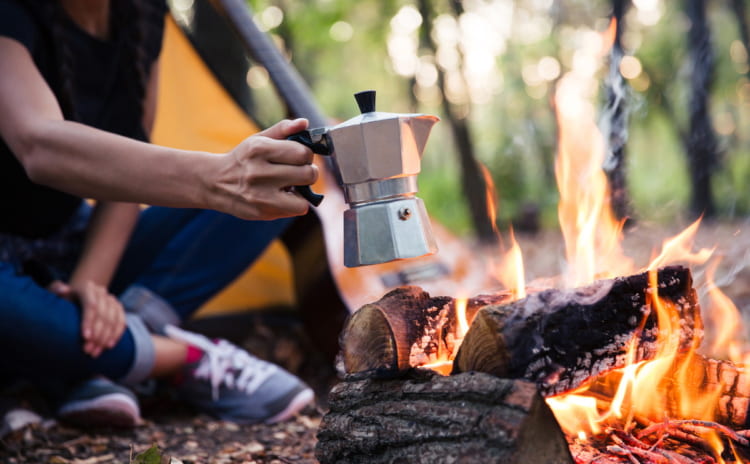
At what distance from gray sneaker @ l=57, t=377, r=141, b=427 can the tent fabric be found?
4.02 feet

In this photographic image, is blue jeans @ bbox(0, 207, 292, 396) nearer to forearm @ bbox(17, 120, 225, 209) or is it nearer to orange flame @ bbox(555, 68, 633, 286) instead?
forearm @ bbox(17, 120, 225, 209)

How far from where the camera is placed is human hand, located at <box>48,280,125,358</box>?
1.96 metres

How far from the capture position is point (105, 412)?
2.02m

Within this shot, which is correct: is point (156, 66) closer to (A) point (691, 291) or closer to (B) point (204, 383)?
(B) point (204, 383)

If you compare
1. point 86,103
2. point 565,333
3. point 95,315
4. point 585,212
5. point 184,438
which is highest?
point 86,103

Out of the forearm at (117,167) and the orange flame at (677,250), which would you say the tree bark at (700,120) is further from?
the forearm at (117,167)

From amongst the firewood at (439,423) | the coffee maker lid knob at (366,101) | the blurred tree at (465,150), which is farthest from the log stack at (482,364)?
the blurred tree at (465,150)

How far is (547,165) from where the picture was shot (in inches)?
540

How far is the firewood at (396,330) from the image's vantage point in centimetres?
120

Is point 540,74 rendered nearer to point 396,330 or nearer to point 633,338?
point 633,338

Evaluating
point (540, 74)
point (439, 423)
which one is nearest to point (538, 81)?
point (540, 74)

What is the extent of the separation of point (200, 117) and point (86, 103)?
4.74ft

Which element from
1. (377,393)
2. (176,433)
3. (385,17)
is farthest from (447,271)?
(385,17)

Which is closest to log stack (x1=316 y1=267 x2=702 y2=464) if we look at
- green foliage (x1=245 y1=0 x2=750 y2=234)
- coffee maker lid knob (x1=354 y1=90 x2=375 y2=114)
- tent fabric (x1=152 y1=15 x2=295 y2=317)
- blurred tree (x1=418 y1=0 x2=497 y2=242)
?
coffee maker lid knob (x1=354 y1=90 x2=375 y2=114)
